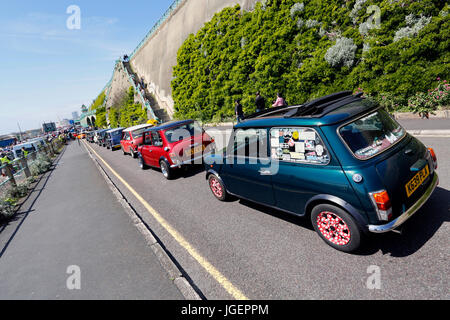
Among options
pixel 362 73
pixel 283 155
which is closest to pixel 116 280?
pixel 283 155

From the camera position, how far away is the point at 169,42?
31766 millimetres

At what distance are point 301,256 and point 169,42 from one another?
34267 mm

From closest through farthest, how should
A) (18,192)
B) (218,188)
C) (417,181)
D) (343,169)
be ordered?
(343,169), (417,181), (218,188), (18,192)

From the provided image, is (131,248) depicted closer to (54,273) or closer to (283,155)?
(54,273)

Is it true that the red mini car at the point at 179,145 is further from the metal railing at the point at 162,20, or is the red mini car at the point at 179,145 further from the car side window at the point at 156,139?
the metal railing at the point at 162,20

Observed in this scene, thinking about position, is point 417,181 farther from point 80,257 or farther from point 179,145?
point 179,145

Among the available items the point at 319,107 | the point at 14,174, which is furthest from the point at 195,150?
the point at 14,174

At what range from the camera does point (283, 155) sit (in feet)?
11.9

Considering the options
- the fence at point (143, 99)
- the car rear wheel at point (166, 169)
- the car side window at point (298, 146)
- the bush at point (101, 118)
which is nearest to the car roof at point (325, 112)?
the car side window at point (298, 146)

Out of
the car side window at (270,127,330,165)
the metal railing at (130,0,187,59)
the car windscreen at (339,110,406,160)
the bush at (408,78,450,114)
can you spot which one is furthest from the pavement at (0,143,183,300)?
the metal railing at (130,0,187,59)

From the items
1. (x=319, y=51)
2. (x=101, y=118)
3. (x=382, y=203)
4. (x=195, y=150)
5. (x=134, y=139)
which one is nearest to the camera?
(x=382, y=203)

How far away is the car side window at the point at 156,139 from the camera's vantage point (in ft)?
26.8

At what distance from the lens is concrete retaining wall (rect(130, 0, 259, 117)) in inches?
888
